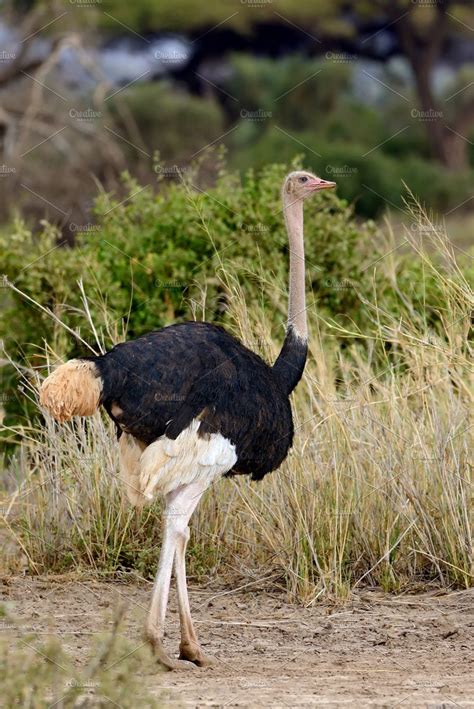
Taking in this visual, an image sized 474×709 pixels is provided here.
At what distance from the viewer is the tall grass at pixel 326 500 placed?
6.24m

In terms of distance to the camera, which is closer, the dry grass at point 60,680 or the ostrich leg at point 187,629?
the dry grass at point 60,680

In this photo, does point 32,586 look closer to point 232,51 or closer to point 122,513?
point 122,513

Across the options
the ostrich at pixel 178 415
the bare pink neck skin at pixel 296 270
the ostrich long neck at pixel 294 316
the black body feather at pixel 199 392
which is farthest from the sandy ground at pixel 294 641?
the bare pink neck skin at pixel 296 270

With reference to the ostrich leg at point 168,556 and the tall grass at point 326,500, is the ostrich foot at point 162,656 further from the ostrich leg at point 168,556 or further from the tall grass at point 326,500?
the tall grass at point 326,500

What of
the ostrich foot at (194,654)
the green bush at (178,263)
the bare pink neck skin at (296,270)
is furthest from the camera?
the green bush at (178,263)

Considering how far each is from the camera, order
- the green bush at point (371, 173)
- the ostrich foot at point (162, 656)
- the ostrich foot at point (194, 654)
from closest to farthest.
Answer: the ostrich foot at point (162, 656) < the ostrich foot at point (194, 654) < the green bush at point (371, 173)

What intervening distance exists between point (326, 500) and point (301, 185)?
135cm

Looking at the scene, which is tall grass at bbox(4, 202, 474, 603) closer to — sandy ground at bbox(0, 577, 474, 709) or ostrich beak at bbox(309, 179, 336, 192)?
sandy ground at bbox(0, 577, 474, 709)

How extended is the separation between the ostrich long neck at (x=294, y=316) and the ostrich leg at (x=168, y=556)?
69 cm

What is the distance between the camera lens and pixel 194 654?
5332mm

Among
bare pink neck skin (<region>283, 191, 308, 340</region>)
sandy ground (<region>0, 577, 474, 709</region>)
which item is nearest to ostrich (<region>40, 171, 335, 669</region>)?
sandy ground (<region>0, 577, 474, 709</region>)

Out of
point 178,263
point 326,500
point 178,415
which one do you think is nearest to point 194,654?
point 178,415

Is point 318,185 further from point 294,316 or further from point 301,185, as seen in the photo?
point 294,316

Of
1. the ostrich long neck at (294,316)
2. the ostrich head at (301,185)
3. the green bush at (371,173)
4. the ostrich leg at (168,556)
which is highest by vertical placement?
the green bush at (371,173)
